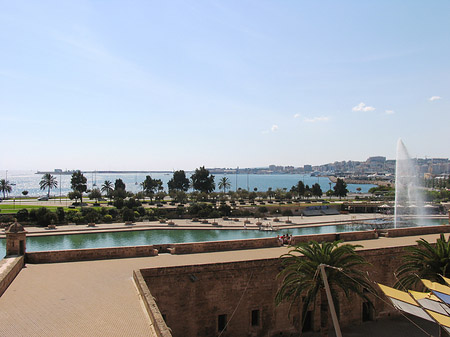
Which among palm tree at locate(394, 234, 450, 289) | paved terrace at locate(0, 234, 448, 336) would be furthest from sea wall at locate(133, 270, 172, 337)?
palm tree at locate(394, 234, 450, 289)

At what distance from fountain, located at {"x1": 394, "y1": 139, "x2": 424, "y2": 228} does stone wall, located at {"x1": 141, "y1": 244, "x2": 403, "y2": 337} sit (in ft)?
101

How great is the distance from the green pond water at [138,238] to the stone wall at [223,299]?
2004 cm

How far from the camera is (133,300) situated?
11.7 meters

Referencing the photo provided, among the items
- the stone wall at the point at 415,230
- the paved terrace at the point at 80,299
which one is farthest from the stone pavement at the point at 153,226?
the paved terrace at the point at 80,299

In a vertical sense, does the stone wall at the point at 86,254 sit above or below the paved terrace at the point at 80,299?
above

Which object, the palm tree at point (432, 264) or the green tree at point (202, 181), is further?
the green tree at point (202, 181)

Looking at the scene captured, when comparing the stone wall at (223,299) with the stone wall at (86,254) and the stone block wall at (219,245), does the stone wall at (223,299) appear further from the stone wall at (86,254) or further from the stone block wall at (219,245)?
the stone wall at (86,254)

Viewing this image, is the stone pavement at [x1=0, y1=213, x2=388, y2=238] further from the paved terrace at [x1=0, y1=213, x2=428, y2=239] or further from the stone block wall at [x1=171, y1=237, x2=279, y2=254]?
the stone block wall at [x1=171, y1=237, x2=279, y2=254]

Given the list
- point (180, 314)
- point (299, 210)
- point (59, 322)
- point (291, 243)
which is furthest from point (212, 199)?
point (59, 322)

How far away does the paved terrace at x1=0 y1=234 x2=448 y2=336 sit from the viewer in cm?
959

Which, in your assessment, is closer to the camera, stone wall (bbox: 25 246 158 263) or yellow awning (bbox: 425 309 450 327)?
yellow awning (bbox: 425 309 450 327)

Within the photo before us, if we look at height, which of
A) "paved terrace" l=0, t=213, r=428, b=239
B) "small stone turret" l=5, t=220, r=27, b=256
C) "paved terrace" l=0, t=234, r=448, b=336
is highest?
"small stone turret" l=5, t=220, r=27, b=256

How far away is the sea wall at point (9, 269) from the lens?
40.0 ft

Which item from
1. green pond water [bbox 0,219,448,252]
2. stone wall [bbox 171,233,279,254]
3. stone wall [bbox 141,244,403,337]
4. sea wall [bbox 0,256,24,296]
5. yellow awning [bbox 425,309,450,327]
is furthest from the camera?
green pond water [bbox 0,219,448,252]
